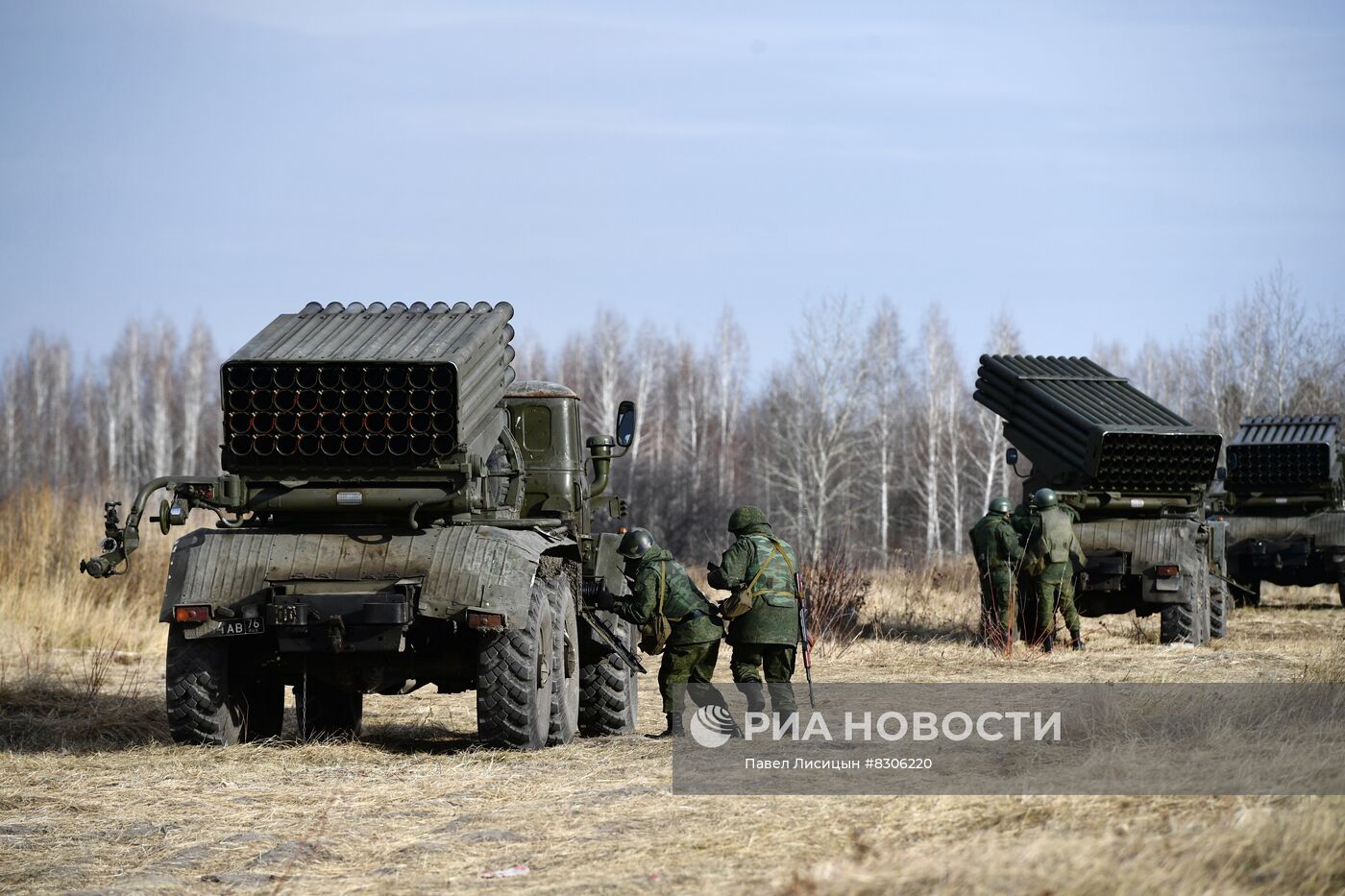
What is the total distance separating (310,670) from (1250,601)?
18.5 metres

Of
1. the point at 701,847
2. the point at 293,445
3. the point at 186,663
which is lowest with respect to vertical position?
the point at 701,847

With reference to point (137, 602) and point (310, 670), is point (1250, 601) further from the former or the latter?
point (310, 670)

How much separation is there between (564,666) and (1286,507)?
16.8m

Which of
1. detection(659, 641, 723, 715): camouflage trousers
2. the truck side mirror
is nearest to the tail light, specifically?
detection(659, 641, 723, 715): camouflage trousers

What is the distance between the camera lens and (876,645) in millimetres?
17141

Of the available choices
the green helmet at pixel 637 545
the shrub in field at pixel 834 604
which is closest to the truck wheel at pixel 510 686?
the green helmet at pixel 637 545

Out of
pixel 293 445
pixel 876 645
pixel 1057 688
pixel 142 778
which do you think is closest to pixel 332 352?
pixel 293 445

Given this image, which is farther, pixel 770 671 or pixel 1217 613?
pixel 1217 613

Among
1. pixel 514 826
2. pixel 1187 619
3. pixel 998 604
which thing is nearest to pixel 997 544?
pixel 998 604

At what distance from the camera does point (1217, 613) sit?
1850cm

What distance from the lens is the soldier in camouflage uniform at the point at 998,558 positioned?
16.5m

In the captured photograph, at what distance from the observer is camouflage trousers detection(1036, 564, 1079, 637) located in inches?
652

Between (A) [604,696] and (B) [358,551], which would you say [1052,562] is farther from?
(B) [358,551]

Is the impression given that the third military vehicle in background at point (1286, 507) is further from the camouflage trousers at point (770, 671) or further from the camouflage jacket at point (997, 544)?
the camouflage trousers at point (770, 671)
